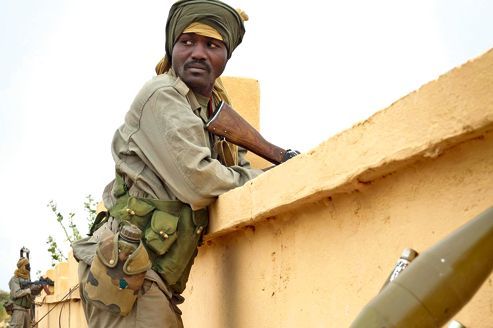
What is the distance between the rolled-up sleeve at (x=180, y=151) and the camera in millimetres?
2955

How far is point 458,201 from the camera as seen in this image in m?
1.77

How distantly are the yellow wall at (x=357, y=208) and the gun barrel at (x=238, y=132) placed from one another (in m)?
0.40

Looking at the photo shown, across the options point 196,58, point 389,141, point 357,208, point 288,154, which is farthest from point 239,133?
point 389,141

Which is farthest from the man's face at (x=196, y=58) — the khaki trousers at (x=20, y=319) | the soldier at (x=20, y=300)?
the khaki trousers at (x=20, y=319)

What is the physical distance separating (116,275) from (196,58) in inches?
39.4

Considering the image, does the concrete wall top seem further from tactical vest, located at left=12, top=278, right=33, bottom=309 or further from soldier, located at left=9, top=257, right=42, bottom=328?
tactical vest, located at left=12, top=278, right=33, bottom=309

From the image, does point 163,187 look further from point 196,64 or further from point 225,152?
point 196,64

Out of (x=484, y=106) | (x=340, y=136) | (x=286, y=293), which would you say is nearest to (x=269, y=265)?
(x=286, y=293)

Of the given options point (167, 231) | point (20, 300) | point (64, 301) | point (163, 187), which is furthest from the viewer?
point (20, 300)

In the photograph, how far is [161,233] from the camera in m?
2.97

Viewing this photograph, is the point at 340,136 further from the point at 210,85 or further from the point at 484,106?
the point at 210,85

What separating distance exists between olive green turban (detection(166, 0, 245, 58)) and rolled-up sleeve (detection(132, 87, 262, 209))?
34 centimetres

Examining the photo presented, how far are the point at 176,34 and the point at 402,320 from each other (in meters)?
2.35

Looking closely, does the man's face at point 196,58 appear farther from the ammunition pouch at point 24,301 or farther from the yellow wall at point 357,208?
the ammunition pouch at point 24,301
